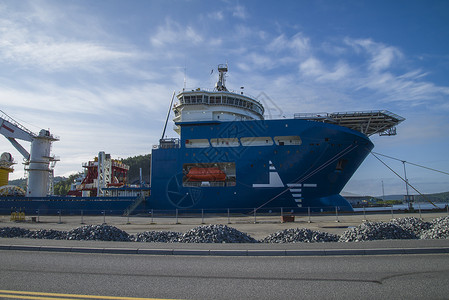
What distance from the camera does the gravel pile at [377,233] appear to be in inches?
372

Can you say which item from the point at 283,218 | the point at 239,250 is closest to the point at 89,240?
the point at 239,250

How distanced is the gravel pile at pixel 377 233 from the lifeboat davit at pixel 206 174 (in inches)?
613

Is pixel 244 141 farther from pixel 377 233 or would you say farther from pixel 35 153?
pixel 35 153

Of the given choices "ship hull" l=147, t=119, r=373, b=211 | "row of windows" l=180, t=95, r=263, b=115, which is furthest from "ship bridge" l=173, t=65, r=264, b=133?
"ship hull" l=147, t=119, r=373, b=211

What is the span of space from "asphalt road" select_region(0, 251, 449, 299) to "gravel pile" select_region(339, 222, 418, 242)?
91.1 inches

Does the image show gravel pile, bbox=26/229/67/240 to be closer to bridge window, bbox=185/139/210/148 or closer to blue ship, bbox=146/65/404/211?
blue ship, bbox=146/65/404/211

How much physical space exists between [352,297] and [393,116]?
2418 cm

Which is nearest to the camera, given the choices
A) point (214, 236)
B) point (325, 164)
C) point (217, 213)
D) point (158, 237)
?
point (214, 236)

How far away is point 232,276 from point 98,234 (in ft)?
23.0

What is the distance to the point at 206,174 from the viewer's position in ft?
81.9

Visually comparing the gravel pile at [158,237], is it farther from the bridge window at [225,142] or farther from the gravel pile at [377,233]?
the bridge window at [225,142]

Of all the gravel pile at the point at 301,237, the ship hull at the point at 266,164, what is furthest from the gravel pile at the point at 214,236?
the ship hull at the point at 266,164

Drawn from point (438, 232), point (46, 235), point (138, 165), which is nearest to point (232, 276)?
point (438, 232)

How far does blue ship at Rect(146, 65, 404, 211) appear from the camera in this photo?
23.7 m
